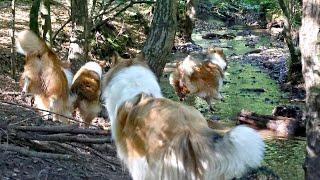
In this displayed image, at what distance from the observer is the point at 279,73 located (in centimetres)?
1905

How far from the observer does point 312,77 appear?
534 centimetres

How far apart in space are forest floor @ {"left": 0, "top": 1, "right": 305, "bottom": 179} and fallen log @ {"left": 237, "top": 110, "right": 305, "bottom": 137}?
260 mm

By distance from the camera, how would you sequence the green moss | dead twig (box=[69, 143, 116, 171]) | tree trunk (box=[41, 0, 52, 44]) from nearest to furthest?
1. dead twig (box=[69, 143, 116, 171])
2. the green moss
3. tree trunk (box=[41, 0, 52, 44])

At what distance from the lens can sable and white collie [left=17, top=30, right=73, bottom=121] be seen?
7898 millimetres

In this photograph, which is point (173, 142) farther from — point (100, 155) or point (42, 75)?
point (42, 75)

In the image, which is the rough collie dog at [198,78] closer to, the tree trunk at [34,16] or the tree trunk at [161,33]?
the tree trunk at [34,16]

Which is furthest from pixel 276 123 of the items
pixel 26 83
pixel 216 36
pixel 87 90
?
pixel 216 36

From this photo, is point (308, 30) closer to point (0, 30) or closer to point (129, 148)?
point (129, 148)

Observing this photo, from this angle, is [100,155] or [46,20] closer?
[100,155]

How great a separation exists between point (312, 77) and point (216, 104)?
8.75 m

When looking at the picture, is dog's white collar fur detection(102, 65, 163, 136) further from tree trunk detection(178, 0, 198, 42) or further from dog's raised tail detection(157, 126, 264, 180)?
tree trunk detection(178, 0, 198, 42)

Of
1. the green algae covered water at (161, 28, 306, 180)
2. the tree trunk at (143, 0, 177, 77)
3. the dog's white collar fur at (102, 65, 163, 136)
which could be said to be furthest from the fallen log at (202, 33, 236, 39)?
the dog's white collar fur at (102, 65, 163, 136)

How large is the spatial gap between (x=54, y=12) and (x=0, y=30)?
13.4ft

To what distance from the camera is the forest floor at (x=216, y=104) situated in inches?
230
